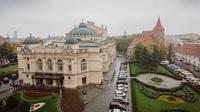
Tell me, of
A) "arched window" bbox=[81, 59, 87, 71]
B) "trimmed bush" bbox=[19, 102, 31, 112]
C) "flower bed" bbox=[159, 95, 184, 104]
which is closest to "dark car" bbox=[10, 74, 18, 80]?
"arched window" bbox=[81, 59, 87, 71]

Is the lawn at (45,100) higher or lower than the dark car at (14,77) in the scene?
lower

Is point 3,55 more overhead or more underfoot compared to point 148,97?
more overhead

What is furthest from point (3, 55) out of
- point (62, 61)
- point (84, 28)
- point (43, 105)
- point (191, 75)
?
point (191, 75)

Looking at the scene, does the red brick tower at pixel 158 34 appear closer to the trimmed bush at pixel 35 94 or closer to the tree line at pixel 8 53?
the tree line at pixel 8 53

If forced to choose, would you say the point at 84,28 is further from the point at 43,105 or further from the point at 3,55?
the point at 3,55

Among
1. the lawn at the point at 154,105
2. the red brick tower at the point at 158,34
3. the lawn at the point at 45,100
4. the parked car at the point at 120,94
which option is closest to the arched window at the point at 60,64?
the lawn at the point at 45,100

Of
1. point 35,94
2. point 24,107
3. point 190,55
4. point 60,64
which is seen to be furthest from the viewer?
point 190,55

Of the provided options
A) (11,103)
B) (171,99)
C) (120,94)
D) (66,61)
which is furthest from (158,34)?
(11,103)

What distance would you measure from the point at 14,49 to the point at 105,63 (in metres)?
38.9

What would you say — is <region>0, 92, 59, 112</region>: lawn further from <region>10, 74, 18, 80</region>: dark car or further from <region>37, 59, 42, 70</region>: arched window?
<region>10, 74, 18, 80</region>: dark car

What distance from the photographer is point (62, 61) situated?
4172cm

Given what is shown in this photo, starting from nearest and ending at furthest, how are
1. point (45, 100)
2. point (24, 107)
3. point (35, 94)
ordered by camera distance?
1. point (24, 107)
2. point (45, 100)
3. point (35, 94)

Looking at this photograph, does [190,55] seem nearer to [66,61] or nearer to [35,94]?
[66,61]

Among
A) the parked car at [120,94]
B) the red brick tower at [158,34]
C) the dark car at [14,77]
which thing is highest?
the red brick tower at [158,34]
